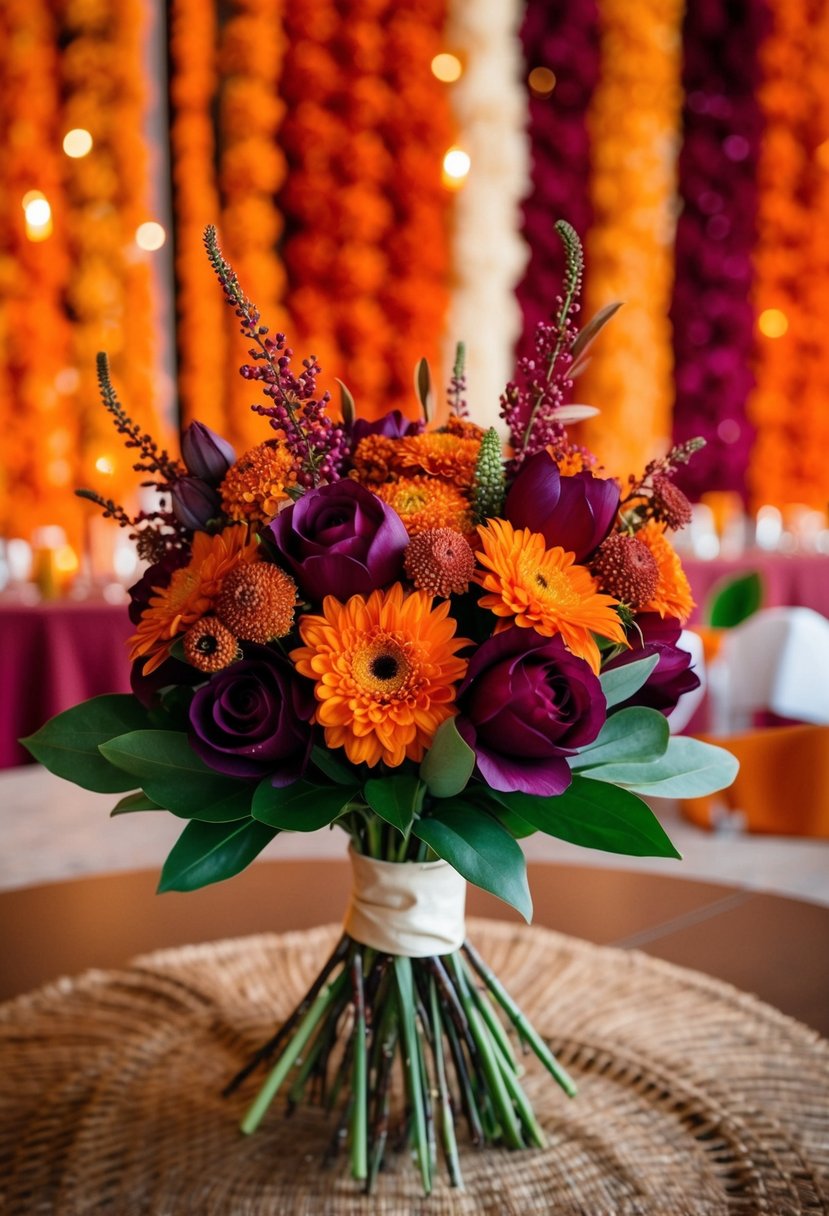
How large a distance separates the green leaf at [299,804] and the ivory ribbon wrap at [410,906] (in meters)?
0.10

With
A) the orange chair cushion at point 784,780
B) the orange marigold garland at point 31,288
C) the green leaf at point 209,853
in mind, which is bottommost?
the orange chair cushion at point 784,780

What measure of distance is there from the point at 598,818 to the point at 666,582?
0.15 meters

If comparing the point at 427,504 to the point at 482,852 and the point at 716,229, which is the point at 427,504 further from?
the point at 716,229

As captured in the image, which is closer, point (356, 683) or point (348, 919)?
point (356, 683)

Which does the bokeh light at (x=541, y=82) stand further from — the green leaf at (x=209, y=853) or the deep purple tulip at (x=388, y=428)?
the green leaf at (x=209, y=853)

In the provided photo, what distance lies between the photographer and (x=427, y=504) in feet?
2.13

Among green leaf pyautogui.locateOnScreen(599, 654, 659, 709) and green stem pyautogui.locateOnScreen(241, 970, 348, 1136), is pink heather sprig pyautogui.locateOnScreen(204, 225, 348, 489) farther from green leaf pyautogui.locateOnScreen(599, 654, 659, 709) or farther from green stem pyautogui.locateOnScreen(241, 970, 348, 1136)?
green stem pyautogui.locateOnScreen(241, 970, 348, 1136)

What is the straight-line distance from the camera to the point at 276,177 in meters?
4.54

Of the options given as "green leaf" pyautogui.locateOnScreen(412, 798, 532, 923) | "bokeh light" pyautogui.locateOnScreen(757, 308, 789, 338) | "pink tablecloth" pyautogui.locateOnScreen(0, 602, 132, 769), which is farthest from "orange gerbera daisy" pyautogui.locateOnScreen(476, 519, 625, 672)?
"bokeh light" pyautogui.locateOnScreen(757, 308, 789, 338)

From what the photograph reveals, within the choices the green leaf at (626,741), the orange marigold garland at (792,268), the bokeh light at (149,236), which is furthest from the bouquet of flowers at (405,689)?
the orange marigold garland at (792,268)

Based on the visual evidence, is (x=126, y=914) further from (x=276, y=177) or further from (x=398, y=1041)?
(x=276, y=177)

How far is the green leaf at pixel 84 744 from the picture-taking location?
667 millimetres

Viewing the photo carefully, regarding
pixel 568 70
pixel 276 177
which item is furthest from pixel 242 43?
pixel 568 70

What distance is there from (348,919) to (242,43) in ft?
14.6
